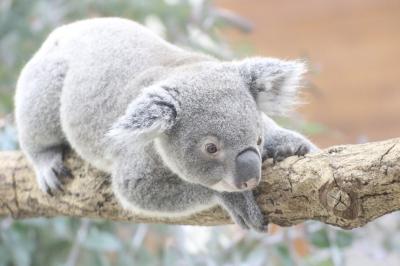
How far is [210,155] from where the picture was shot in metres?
1.87

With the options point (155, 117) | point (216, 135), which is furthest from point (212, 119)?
point (155, 117)

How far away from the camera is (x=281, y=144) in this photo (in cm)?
199

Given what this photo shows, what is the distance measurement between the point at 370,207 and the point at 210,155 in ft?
1.60

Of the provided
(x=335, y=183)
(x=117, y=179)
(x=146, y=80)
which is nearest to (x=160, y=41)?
(x=146, y=80)

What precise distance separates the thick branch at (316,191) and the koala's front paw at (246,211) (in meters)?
0.02

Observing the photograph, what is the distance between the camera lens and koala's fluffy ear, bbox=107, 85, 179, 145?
1.82 m

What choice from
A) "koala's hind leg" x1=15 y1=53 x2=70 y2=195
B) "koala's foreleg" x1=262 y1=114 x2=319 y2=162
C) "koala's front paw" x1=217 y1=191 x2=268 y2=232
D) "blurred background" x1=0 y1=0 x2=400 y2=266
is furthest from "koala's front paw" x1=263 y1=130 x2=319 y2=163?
"koala's hind leg" x1=15 y1=53 x2=70 y2=195

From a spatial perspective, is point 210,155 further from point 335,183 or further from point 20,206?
point 20,206

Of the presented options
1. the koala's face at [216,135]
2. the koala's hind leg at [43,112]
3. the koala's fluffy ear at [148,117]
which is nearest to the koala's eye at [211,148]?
the koala's face at [216,135]

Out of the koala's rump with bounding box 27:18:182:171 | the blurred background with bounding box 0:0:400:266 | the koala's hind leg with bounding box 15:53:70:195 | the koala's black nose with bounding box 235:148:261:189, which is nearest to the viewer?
the koala's black nose with bounding box 235:148:261:189

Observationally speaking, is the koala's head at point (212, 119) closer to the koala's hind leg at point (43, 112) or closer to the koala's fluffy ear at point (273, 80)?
the koala's fluffy ear at point (273, 80)

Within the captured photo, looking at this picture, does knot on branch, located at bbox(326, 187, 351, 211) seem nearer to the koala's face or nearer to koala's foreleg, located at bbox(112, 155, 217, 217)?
the koala's face

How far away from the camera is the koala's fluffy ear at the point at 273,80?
6.59 feet

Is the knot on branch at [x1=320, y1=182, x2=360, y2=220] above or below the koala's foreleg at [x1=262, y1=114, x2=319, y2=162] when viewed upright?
above
